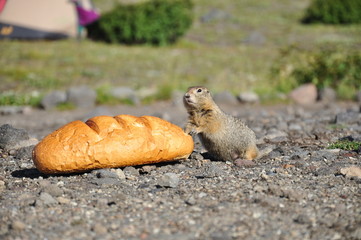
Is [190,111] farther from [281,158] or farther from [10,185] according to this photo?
[10,185]

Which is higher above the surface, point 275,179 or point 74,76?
point 275,179

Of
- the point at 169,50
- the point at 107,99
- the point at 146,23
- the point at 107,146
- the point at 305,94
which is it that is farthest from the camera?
the point at 146,23

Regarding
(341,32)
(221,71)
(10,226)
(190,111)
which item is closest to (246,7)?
(341,32)

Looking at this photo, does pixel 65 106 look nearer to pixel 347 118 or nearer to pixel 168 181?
pixel 347 118

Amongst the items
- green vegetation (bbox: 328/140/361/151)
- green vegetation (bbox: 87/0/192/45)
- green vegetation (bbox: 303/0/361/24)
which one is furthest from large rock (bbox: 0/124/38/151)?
green vegetation (bbox: 303/0/361/24)

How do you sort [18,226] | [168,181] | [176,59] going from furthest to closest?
[176,59], [168,181], [18,226]

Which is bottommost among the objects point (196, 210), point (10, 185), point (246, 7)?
point (246, 7)

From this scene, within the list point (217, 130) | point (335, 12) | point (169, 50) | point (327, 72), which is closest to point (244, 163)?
point (217, 130)
